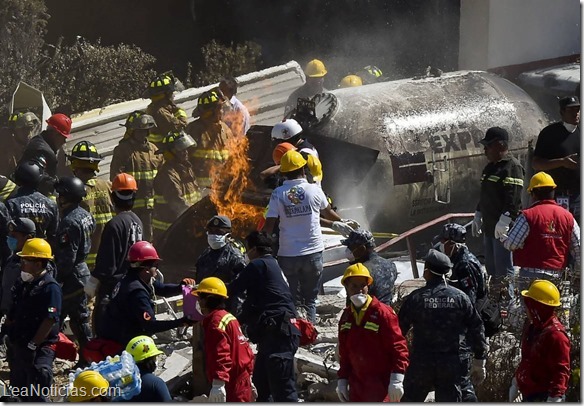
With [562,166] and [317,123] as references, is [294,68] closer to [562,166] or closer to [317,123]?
[317,123]

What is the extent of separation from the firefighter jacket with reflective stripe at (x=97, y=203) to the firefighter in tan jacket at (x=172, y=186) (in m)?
1.66

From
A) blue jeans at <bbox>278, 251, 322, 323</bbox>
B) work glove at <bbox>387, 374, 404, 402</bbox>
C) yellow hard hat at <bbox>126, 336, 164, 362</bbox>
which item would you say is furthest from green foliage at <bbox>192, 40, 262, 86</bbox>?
yellow hard hat at <bbox>126, 336, 164, 362</bbox>

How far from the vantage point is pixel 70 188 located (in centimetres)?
1066

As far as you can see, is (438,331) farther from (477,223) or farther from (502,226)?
(477,223)

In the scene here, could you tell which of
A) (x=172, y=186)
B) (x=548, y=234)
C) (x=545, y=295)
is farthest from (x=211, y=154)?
(x=545, y=295)

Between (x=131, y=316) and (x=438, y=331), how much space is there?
7.12 feet

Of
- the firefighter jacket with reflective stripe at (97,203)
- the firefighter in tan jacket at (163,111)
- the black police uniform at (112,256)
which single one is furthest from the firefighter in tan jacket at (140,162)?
the black police uniform at (112,256)

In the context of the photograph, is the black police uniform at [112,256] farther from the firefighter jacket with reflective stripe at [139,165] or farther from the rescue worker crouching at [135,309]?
the firefighter jacket with reflective stripe at [139,165]

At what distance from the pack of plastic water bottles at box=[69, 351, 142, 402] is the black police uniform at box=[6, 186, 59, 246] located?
11.2 ft

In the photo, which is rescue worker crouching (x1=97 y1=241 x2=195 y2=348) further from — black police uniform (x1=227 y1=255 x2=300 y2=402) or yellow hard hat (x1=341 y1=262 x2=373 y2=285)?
yellow hard hat (x1=341 y1=262 x2=373 y2=285)

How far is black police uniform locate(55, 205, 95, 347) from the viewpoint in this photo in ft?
34.6

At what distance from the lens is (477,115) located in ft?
48.1

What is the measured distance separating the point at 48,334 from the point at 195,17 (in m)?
11.4

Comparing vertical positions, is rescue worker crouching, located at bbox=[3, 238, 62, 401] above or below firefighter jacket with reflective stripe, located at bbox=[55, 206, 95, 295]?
below
